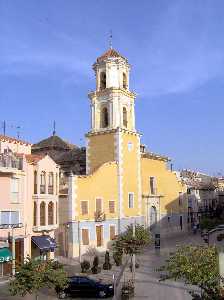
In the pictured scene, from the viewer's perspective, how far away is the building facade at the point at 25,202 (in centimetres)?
3697

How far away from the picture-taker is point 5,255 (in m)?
34.9

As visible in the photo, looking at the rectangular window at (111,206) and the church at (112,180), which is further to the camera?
the rectangular window at (111,206)

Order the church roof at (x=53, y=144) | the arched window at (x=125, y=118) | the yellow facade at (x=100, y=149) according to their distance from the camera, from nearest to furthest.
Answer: the yellow facade at (x=100, y=149) → the arched window at (x=125, y=118) → the church roof at (x=53, y=144)

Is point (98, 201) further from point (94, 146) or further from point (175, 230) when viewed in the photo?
point (175, 230)

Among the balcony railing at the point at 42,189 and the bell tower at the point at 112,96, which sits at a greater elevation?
the bell tower at the point at 112,96

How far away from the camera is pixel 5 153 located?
38.2 metres

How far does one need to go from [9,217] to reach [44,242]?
475 cm

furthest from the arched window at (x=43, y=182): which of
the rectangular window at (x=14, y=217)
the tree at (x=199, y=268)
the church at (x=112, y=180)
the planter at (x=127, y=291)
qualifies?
the tree at (x=199, y=268)

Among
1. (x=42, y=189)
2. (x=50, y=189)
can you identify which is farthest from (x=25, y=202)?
(x=50, y=189)

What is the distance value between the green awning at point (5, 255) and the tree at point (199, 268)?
16.9m

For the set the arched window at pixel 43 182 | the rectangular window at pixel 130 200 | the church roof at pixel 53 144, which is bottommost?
the rectangular window at pixel 130 200

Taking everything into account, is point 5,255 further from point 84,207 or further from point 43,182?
point 84,207

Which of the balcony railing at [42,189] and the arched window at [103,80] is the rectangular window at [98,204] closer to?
the balcony railing at [42,189]

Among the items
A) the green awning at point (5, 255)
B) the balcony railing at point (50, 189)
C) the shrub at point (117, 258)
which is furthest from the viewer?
the balcony railing at point (50, 189)
